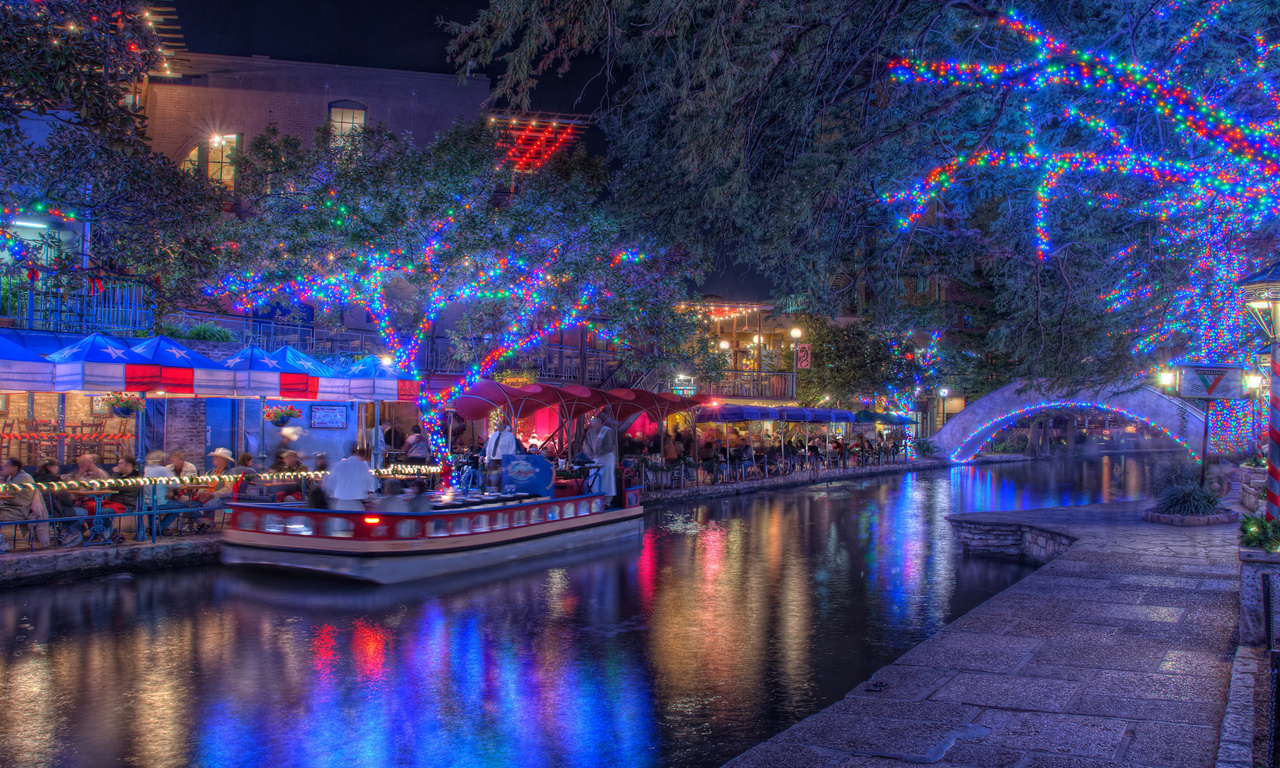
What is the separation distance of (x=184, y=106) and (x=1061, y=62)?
89.2 ft

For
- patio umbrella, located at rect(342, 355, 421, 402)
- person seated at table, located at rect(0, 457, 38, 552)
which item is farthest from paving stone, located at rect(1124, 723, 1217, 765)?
patio umbrella, located at rect(342, 355, 421, 402)

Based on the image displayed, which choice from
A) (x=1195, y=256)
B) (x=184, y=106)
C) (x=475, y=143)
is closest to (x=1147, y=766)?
(x=1195, y=256)

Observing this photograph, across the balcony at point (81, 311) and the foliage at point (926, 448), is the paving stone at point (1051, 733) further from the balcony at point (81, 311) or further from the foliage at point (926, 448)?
the foliage at point (926, 448)

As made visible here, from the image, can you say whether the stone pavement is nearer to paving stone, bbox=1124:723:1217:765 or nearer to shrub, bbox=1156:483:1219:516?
paving stone, bbox=1124:723:1217:765

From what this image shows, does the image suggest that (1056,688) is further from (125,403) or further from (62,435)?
(62,435)

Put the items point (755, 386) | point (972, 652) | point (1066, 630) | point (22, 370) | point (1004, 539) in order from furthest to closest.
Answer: point (755, 386), point (1004, 539), point (22, 370), point (1066, 630), point (972, 652)

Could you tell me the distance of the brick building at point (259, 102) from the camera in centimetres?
2792

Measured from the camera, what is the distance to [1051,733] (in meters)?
5.16

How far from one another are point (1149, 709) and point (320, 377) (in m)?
14.0

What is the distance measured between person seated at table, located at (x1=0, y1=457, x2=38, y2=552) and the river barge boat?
99.4 inches

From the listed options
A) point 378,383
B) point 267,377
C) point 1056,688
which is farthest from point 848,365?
point 1056,688

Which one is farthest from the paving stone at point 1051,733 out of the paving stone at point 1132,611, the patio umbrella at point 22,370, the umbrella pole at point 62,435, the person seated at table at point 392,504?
the umbrella pole at point 62,435

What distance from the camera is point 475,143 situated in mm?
19625

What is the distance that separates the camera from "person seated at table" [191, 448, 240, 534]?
13281 millimetres
